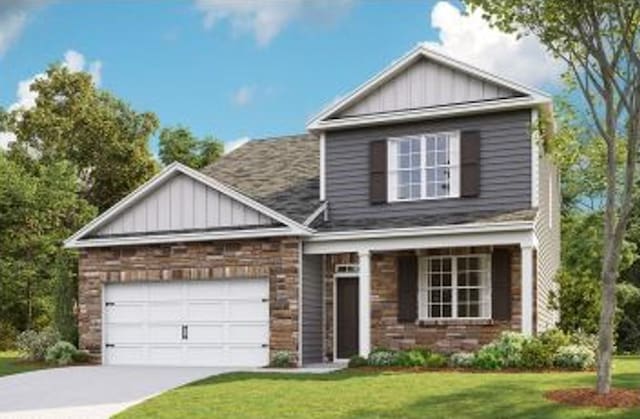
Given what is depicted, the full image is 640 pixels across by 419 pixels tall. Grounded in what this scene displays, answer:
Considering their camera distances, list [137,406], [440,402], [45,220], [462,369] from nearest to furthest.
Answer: [440,402] → [137,406] → [462,369] → [45,220]

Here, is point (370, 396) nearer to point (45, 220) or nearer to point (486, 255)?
point (486, 255)

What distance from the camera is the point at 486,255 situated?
2125 centimetres

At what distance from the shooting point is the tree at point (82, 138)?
4341 cm

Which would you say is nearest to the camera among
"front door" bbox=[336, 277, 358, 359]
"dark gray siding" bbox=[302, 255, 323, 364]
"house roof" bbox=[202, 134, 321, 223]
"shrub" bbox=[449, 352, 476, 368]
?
"shrub" bbox=[449, 352, 476, 368]

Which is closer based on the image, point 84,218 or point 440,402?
point 440,402

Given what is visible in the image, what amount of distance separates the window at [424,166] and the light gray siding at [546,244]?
→ 204 cm

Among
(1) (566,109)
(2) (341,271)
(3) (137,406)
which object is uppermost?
(1) (566,109)

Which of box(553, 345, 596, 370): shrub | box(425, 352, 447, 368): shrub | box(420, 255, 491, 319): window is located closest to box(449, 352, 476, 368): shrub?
box(425, 352, 447, 368): shrub

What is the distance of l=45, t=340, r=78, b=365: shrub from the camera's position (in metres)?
23.3

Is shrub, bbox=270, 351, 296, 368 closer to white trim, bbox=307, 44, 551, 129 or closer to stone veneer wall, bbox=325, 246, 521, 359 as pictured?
stone veneer wall, bbox=325, 246, 521, 359

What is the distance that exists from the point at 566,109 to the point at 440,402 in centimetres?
608

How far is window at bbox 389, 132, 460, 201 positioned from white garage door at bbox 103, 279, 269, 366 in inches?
156

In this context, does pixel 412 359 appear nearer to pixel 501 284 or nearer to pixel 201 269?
pixel 501 284

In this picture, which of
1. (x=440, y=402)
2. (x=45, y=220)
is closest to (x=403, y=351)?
(x=440, y=402)
